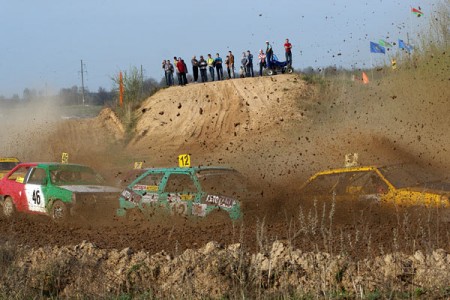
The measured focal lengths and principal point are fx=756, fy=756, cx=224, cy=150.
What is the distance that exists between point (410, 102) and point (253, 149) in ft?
20.7

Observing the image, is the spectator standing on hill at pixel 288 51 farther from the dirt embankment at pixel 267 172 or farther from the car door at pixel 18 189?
the car door at pixel 18 189

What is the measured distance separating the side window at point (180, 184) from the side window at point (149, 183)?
0.79 ft

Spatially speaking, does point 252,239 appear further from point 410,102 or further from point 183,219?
point 410,102

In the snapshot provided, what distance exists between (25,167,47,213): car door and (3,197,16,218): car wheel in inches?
25.6

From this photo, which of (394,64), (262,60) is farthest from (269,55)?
(394,64)

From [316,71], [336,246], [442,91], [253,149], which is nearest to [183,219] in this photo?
[336,246]

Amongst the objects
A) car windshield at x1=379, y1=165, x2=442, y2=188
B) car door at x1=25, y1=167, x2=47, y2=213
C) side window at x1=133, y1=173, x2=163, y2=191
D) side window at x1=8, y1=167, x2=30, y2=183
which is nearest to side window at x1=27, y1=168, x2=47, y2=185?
car door at x1=25, y1=167, x2=47, y2=213

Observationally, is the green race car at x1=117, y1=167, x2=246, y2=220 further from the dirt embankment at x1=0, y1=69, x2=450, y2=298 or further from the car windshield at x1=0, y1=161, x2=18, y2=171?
the car windshield at x1=0, y1=161, x2=18, y2=171

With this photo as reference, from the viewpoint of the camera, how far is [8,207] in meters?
16.0

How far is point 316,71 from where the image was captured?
118 ft

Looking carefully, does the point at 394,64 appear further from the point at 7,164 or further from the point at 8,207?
the point at 8,207

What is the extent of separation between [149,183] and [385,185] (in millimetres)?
4124

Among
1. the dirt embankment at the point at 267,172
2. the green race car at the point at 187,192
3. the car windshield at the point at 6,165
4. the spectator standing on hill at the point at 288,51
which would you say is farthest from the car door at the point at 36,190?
the spectator standing on hill at the point at 288,51

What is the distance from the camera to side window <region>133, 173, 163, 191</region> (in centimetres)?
1334
